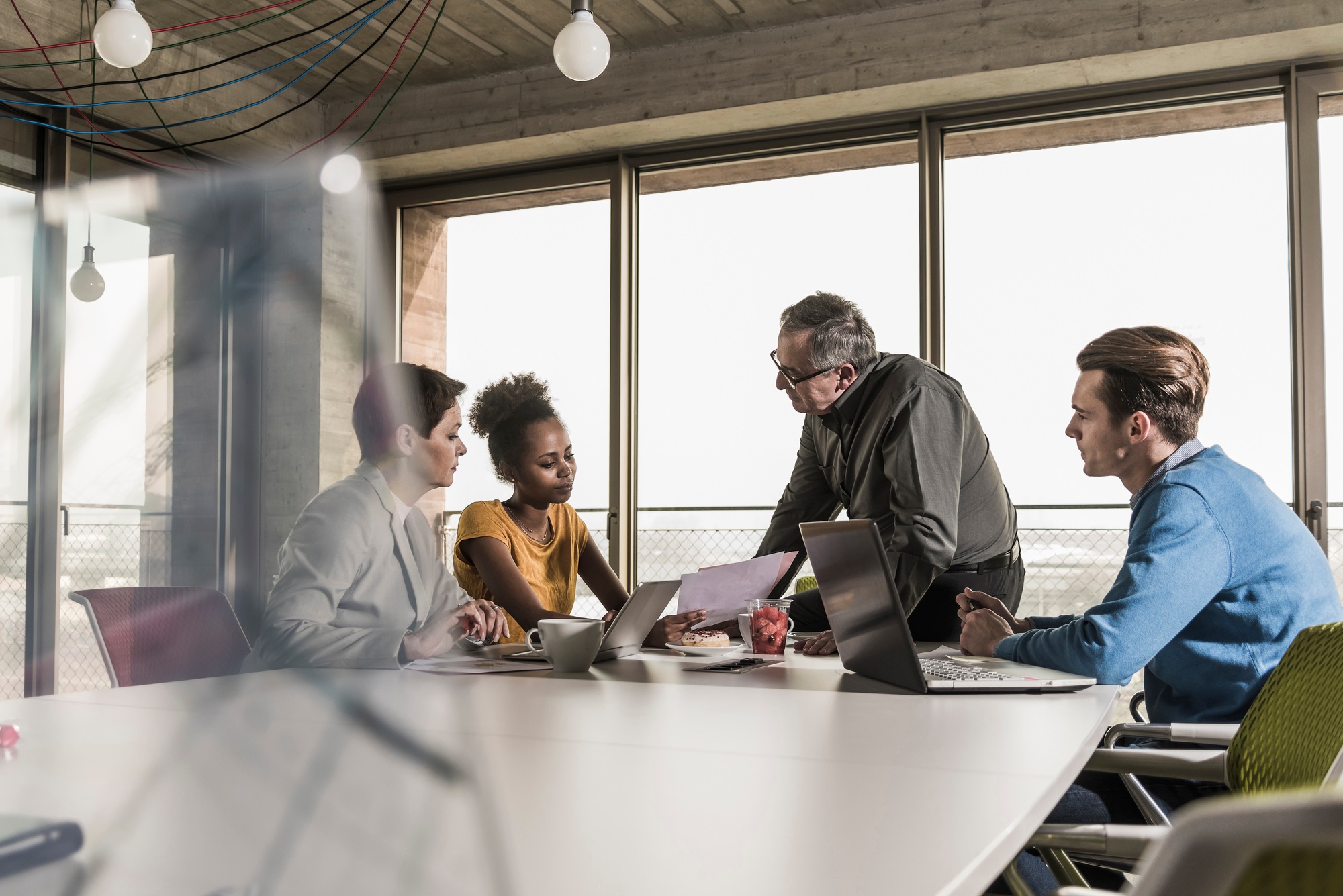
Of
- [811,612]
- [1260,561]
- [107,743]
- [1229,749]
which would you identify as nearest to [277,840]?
[107,743]

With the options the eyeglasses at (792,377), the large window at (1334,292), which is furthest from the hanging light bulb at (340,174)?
the large window at (1334,292)

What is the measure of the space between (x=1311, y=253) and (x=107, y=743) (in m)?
3.36

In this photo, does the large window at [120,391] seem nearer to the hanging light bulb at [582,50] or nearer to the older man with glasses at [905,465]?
the hanging light bulb at [582,50]

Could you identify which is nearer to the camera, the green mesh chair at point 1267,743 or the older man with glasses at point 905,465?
the green mesh chair at point 1267,743

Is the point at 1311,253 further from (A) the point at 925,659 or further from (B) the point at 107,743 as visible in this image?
(B) the point at 107,743

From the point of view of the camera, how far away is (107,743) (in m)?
0.41

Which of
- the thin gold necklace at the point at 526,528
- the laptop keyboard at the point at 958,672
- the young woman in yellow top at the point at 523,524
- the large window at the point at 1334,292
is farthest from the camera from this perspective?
the large window at the point at 1334,292

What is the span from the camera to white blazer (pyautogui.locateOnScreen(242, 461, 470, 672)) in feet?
1.24

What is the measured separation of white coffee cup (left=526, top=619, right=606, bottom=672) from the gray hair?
78cm

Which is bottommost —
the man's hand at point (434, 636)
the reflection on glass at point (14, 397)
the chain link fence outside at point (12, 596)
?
the man's hand at point (434, 636)

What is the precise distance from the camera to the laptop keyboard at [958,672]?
1092 mm

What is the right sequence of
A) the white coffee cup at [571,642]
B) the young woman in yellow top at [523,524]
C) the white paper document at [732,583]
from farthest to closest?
the young woman in yellow top at [523,524] → the white paper document at [732,583] → the white coffee cup at [571,642]

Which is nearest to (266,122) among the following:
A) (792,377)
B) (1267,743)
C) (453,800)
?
(453,800)

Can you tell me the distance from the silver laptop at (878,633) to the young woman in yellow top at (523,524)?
0.39m
